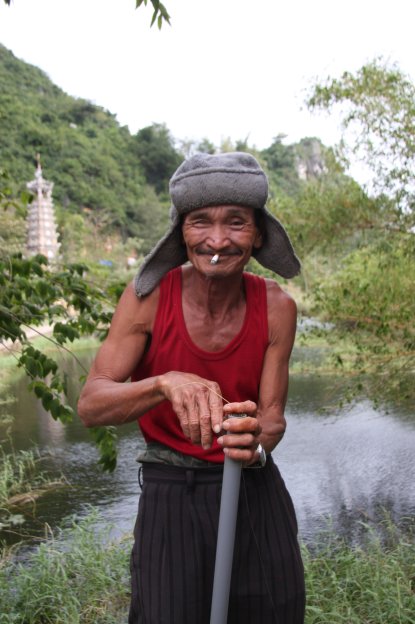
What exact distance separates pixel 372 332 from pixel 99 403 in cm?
430

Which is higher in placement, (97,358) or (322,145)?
(322,145)

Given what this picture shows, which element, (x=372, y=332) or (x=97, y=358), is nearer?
(x=97, y=358)

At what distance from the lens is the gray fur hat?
1605 millimetres

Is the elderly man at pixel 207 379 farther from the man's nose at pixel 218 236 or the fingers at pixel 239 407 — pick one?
the fingers at pixel 239 407

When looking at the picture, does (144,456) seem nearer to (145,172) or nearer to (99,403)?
(99,403)

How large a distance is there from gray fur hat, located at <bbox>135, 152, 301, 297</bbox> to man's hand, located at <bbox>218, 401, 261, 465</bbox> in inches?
18.6

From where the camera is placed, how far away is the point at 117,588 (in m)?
3.95

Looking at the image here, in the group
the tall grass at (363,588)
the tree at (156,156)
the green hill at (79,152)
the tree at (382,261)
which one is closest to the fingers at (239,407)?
the tall grass at (363,588)

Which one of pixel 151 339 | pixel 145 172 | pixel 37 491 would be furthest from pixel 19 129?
pixel 151 339

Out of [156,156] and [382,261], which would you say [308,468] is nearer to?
[382,261]

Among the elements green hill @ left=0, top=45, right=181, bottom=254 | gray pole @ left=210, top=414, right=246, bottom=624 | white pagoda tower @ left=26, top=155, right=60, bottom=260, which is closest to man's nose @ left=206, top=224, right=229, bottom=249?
gray pole @ left=210, top=414, right=246, bottom=624

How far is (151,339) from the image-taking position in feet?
5.62

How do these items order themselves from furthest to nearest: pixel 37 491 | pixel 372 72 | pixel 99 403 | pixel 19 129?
pixel 19 129 → pixel 37 491 → pixel 372 72 → pixel 99 403

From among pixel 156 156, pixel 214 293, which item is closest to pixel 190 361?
pixel 214 293
